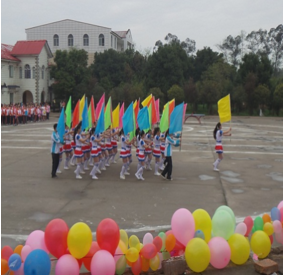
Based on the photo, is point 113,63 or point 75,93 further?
point 113,63

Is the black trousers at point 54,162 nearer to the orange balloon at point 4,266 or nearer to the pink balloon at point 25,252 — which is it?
the pink balloon at point 25,252

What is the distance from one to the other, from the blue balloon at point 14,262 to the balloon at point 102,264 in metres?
0.85

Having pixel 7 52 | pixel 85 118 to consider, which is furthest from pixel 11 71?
pixel 85 118

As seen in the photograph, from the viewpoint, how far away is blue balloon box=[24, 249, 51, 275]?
4152 mm

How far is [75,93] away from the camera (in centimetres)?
4284

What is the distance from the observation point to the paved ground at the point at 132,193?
287 inches

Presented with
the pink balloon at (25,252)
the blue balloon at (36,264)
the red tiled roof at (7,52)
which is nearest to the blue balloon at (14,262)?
the blue balloon at (36,264)

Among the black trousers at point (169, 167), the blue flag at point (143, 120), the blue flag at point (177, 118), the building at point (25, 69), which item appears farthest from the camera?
the building at point (25, 69)

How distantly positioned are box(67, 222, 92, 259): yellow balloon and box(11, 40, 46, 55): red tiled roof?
128ft

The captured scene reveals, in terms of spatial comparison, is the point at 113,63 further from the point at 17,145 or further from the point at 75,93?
the point at 17,145

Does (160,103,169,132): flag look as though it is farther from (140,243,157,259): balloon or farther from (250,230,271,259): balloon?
(140,243,157,259): balloon

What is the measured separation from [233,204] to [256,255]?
123 inches

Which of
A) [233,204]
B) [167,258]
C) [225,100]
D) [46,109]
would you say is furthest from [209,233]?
[46,109]

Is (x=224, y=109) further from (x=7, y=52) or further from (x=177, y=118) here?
(x=7, y=52)
